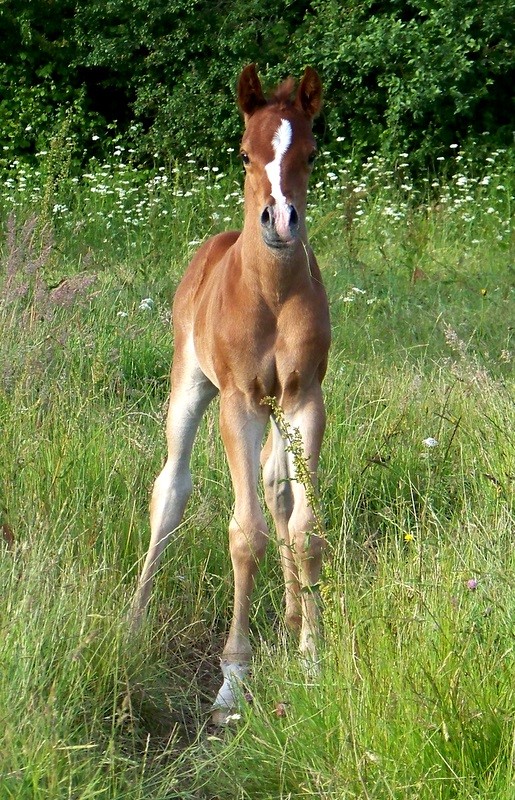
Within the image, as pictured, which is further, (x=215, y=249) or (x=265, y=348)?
(x=215, y=249)

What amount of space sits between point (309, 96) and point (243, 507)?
4.63ft

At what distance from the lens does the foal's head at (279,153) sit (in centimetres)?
363

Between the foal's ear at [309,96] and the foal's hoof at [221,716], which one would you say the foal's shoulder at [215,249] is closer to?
the foal's ear at [309,96]

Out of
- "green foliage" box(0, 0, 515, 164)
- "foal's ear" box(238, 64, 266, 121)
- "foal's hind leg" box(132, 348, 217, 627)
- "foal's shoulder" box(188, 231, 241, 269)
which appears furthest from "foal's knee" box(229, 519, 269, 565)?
"green foliage" box(0, 0, 515, 164)

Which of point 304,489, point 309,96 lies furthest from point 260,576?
point 309,96

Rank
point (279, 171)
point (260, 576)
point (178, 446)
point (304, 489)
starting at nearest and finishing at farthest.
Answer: point (279, 171), point (304, 489), point (260, 576), point (178, 446)

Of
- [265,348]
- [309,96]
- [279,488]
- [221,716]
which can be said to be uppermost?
[309,96]

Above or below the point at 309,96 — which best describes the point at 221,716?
below

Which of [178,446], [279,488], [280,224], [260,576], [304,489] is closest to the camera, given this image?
[280,224]

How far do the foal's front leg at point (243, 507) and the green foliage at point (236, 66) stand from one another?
1046 cm

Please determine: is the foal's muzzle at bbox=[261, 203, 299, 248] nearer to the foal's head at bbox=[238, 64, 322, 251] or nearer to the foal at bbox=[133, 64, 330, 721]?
the foal's head at bbox=[238, 64, 322, 251]

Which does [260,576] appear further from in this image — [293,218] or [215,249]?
[293,218]

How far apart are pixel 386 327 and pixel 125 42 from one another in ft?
32.3

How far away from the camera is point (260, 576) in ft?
14.5
